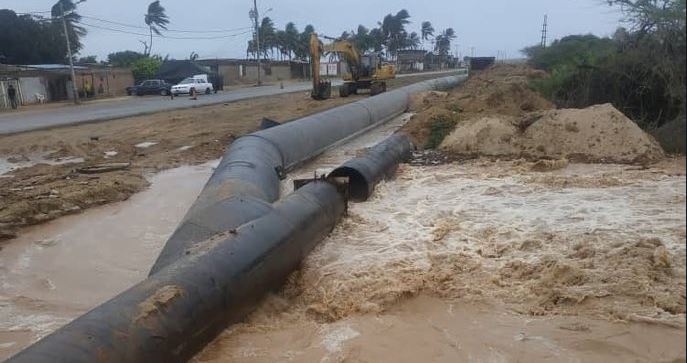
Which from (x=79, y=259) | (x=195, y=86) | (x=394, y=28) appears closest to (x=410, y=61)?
(x=394, y=28)

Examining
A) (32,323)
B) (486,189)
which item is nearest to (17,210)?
(32,323)

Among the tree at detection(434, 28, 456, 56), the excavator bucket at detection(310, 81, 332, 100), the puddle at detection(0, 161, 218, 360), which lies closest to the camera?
the puddle at detection(0, 161, 218, 360)

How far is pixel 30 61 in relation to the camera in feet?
151

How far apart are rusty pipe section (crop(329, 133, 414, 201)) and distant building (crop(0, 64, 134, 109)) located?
2812 cm

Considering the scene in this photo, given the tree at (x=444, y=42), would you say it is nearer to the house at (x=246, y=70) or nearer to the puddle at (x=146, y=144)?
the house at (x=246, y=70)

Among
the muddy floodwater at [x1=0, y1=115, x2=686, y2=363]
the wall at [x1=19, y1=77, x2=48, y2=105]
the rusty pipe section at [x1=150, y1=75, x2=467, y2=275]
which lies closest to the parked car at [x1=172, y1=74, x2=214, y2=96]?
the wall at [x1=19, y1=77, x2=48, y2=105]

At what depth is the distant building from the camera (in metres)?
32.8

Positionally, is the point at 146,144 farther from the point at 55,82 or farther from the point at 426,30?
the point at 426,30

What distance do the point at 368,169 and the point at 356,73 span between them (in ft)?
66.8

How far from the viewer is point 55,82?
36562mm

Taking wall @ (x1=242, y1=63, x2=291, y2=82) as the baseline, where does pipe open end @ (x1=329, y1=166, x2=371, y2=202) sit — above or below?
below

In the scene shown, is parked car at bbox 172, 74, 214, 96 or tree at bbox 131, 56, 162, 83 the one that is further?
tree at bbox 131, 56, 162, 83

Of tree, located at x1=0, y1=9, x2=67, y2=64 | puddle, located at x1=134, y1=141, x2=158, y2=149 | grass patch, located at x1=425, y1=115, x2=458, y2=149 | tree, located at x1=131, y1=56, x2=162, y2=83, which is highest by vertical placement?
tree, located at x1=0, y1=9, x2=67, y2=64

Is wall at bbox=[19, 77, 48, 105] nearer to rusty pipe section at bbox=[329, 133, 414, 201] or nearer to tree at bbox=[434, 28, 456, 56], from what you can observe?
rusty pipe section at bbox=[329, 133, 414, 201]
